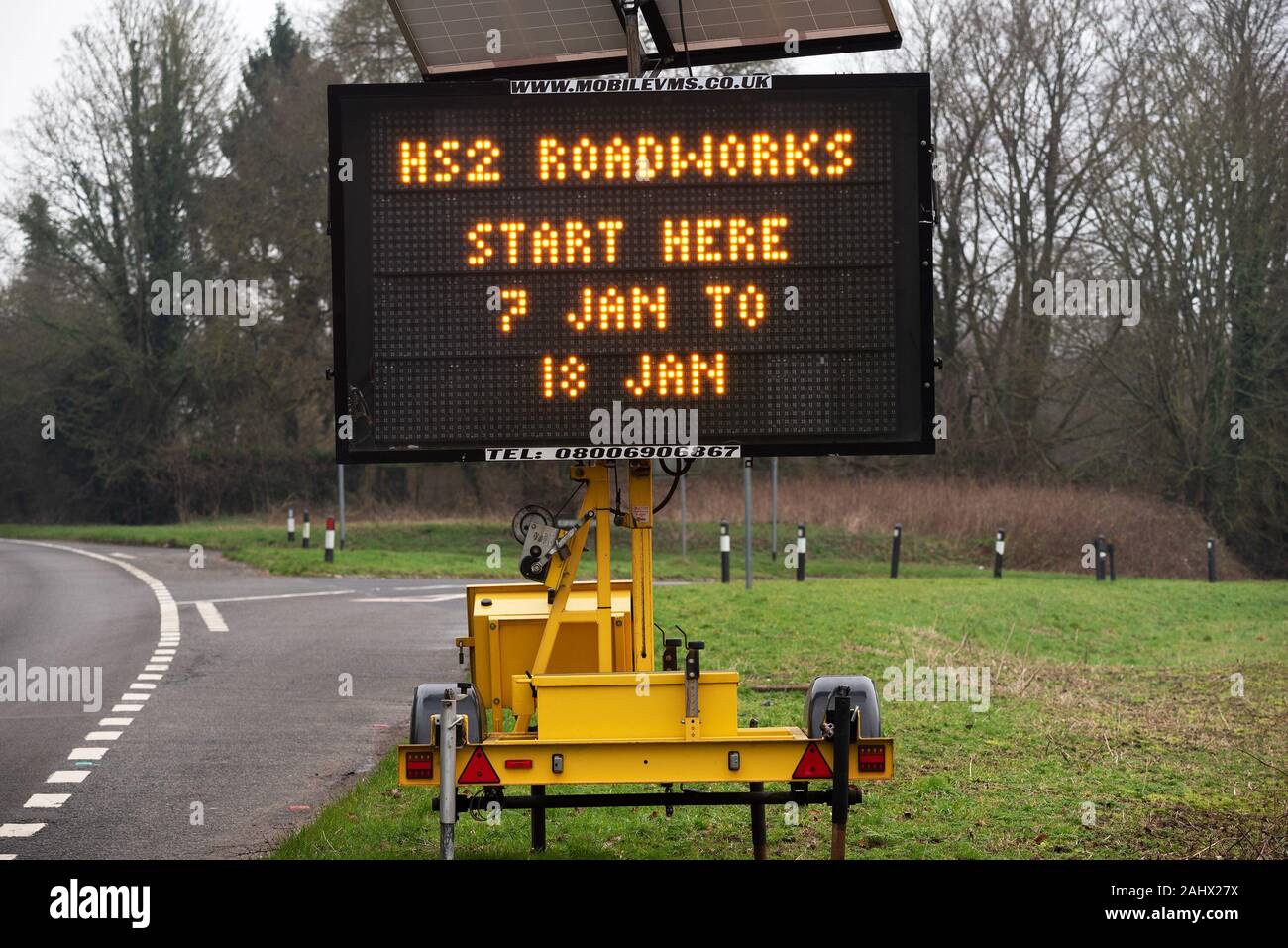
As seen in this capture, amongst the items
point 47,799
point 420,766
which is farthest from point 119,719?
point 420,766

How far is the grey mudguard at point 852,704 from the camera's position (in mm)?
7180

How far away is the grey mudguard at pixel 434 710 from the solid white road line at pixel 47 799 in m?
3.37

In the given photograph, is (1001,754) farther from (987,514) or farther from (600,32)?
(987,514)

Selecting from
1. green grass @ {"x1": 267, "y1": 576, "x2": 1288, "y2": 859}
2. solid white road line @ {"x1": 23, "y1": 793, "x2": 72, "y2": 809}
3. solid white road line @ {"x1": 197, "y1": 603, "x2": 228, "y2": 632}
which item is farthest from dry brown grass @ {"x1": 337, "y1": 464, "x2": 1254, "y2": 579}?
solid white road line @ {"x1": 23, "y1": 793, "x2": 72, "y2": 809}

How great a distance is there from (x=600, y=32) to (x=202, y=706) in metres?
7.96

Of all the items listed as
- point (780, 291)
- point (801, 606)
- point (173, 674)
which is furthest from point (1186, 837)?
point (801, 606)

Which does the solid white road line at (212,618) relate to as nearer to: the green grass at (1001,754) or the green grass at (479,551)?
the green grass at (1001,754)

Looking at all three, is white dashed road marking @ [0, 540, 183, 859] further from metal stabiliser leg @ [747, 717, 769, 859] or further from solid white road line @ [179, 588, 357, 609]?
metal stabiliser leg @ [747, 717, 769, 859]

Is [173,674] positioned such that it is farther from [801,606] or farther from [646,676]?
[646,676]

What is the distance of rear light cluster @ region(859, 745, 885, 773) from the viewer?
22.5 ft

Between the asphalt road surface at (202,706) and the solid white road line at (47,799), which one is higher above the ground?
the solid white road line at (47,799)

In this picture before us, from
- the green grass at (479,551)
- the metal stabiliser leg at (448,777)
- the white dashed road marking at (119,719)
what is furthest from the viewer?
the green grass at (479,551)

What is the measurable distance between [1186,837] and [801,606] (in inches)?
506

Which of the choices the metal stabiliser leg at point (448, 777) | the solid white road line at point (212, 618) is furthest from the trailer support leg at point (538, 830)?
the solid white road line at point (212, 618)
